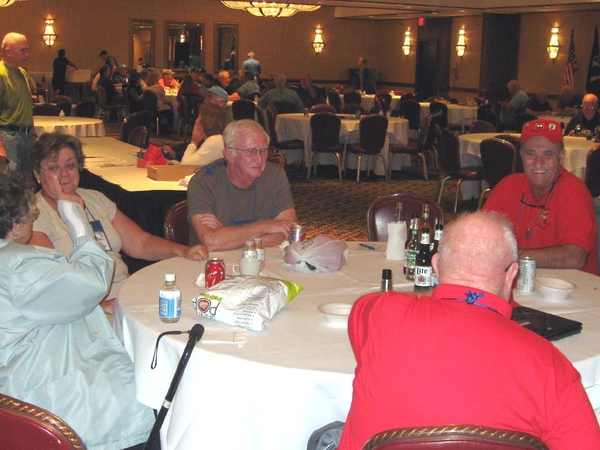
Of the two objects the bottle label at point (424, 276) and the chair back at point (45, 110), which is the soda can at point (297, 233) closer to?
the bottle label at point (424, 276)

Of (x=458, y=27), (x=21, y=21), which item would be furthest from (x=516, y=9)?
(x=21, y=21)

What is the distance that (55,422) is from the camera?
4.69 feet

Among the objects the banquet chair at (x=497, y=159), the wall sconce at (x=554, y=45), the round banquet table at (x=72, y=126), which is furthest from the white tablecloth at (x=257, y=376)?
the wall sconce at (x=554, y=45)

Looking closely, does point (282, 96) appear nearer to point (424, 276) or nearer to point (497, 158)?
point (497, 158)

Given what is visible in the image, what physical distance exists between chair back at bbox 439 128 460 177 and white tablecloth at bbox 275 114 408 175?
218 cm

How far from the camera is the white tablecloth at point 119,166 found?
4.81 m


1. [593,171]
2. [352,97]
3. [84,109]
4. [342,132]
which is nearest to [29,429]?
[593,171]

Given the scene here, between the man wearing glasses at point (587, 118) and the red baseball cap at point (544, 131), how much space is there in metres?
6.09

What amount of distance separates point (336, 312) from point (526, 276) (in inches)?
28.4

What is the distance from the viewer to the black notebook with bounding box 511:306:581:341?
2.15 m

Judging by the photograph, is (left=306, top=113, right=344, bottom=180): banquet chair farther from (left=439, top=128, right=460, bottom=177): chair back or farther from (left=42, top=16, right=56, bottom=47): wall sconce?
(left=42, top=16, right=56, bottom=47): wall sconce

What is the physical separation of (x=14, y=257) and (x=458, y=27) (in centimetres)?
1773

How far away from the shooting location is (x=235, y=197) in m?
3.53

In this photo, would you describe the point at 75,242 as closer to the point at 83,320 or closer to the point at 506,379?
the point at 83,320
